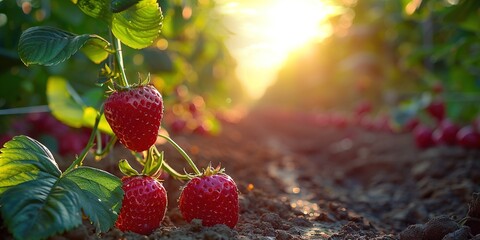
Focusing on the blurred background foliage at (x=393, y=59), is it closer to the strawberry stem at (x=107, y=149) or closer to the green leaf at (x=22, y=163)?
the strawberry stem at (x=107, y=149)

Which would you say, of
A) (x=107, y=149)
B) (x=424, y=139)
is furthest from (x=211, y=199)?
(x=424, y=139)

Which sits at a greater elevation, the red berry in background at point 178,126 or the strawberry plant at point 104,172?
the red berry in background at point 178,126

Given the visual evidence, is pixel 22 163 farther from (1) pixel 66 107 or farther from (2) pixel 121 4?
(1) pixel 66 107

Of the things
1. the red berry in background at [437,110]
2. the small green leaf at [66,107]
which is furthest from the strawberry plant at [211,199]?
the red berry in background at [437,110]

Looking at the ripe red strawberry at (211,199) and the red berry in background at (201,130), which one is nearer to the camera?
the ripe red strawberry at (211,199)

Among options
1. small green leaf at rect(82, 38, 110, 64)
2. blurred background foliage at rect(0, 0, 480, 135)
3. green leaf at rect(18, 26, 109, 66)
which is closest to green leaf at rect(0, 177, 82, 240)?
green leaf at rect(18, 26, 109, 66)

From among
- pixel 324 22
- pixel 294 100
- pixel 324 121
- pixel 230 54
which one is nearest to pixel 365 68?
pixel 324 121
